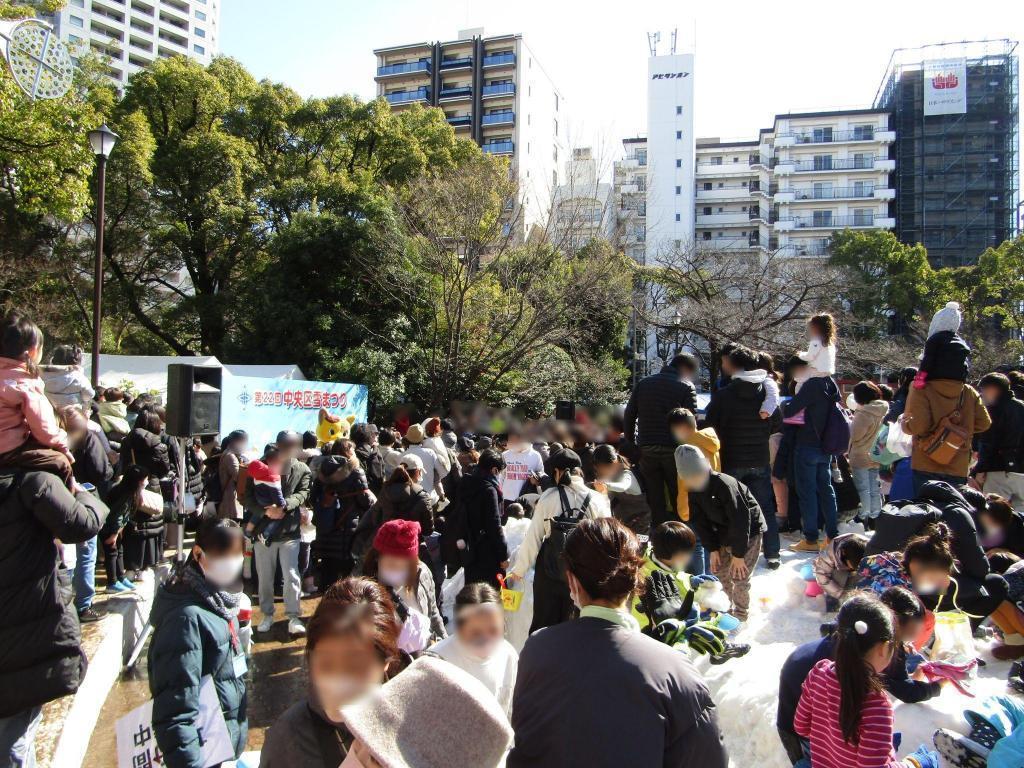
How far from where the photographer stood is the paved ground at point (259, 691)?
4.30 m

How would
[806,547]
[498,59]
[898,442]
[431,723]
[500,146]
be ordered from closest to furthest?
1. [431,723]
2. [806,547]
3. [898,442]
4. [500,146]
5. [498,59]

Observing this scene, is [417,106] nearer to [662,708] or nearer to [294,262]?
[294,262]

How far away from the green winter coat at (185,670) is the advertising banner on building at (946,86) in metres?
68.7

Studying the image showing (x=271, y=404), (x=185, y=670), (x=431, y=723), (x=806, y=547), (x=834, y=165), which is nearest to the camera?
(x=431, y=723)

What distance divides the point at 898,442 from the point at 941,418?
4.97ft

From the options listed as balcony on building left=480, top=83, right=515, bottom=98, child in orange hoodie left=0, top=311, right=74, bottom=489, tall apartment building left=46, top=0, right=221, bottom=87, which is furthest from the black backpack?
tall apartment building left=46, top=0, right=221, bottom=87

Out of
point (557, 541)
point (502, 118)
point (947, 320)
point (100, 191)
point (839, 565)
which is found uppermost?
point (502, 118)

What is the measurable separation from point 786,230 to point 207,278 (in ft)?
163

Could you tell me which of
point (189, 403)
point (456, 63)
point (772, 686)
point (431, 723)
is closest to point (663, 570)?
point (772, 686)

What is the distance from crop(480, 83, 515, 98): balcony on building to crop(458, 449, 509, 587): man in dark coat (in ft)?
173

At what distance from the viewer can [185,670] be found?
251cm

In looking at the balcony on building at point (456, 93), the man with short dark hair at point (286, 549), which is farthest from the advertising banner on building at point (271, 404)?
the balcony on building at point (456, 93)

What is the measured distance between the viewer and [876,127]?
58.4 m

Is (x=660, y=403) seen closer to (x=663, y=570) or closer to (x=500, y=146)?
(x=663, y=570)
